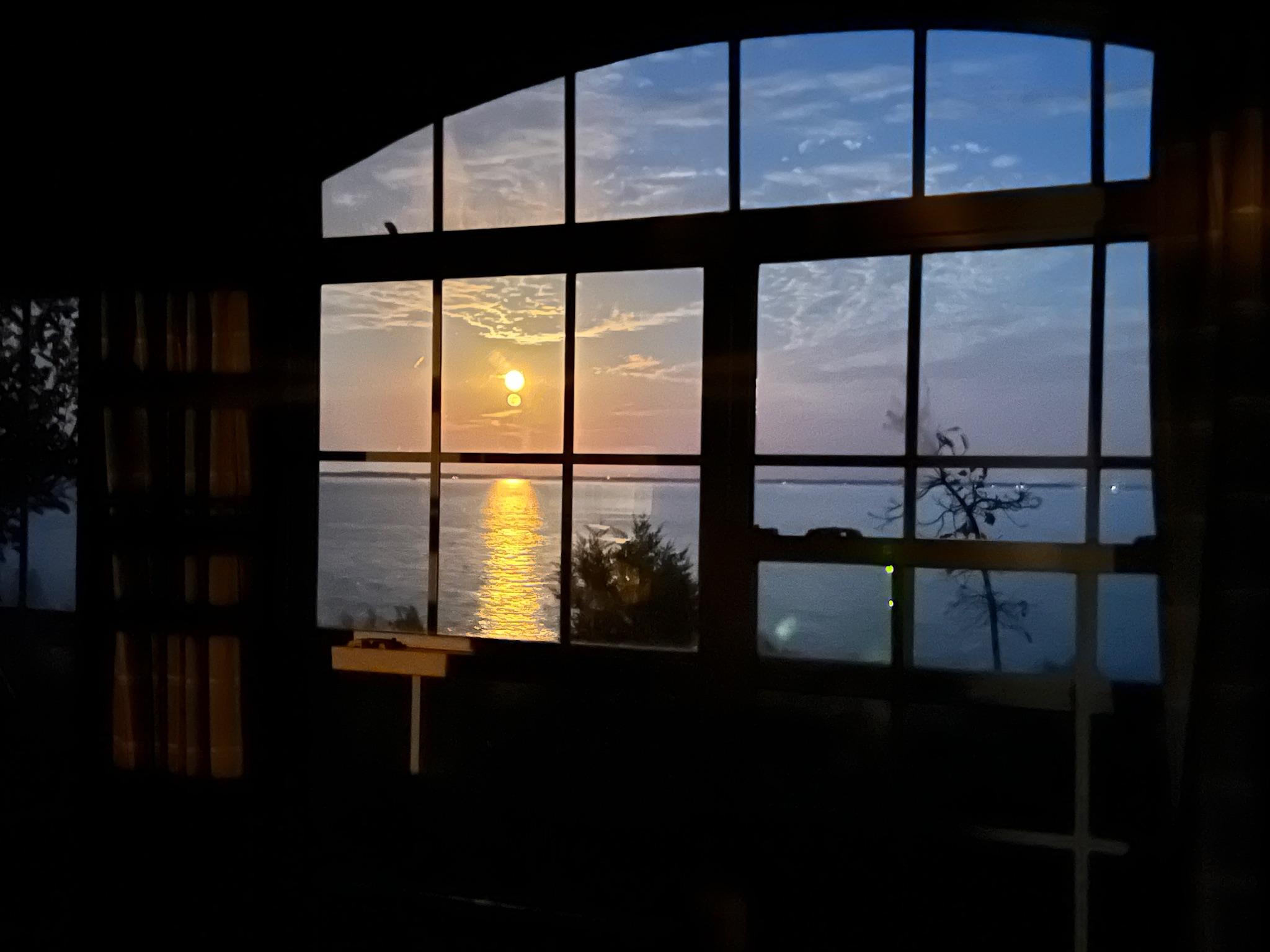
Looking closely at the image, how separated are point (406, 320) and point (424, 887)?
5.11 feet

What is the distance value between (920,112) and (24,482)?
119 inches

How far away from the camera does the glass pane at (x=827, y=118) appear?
2.13 meters

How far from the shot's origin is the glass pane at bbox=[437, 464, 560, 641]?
2424 millimetres

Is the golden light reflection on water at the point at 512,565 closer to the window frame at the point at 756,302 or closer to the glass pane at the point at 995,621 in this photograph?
the window frame at the point at 756,302

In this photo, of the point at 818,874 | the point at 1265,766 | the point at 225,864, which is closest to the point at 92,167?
the point at 225,864

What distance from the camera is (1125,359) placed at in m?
1.99

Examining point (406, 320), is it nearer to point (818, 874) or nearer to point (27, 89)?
point (27, 89)

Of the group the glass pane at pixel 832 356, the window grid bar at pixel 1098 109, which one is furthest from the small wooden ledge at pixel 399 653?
the window grid bar at pixel 1098 109

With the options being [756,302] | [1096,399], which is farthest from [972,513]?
[756,302]

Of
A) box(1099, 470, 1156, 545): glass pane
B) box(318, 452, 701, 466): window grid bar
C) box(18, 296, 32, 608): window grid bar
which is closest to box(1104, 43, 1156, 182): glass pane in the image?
box(1099, 470, 1156, 545): glass pane

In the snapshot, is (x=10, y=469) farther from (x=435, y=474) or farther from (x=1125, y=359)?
(x=1125, y=359)

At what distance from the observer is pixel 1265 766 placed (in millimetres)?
1586

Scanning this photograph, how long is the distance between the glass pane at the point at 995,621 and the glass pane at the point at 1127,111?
90 centimetres

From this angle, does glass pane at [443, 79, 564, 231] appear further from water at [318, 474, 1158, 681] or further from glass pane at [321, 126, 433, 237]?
water at [318, 474, 1158, 681]
